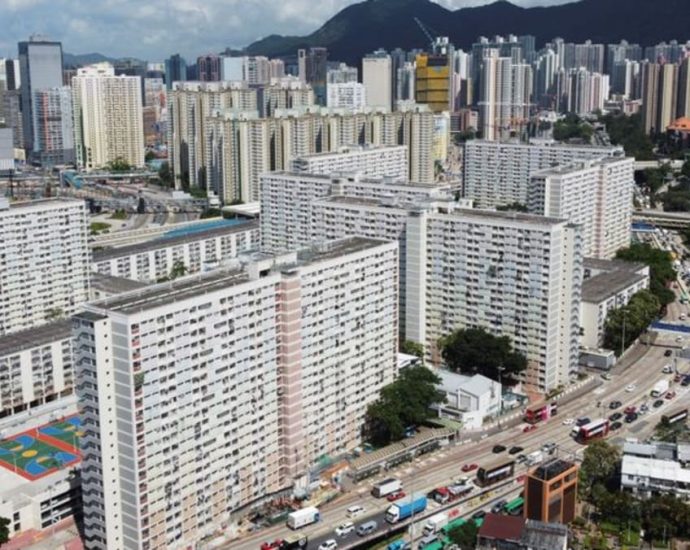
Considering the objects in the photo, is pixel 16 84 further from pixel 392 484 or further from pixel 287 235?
pixel 392 484

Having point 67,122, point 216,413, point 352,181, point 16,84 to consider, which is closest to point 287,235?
point 352,181

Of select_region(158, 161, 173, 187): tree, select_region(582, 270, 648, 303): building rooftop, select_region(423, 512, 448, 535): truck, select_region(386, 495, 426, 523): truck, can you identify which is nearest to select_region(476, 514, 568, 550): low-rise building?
select_region(423, 512, 448, 535): truck

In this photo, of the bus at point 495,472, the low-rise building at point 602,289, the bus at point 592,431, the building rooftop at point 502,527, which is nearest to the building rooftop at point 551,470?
the building rooftop at point 502,527

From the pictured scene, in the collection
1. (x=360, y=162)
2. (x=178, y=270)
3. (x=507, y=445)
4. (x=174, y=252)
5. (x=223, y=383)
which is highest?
(x=360, y=162)

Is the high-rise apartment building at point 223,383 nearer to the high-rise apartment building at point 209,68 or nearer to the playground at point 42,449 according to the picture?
the playground at point 42,449

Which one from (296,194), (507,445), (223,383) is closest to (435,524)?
(507,445)

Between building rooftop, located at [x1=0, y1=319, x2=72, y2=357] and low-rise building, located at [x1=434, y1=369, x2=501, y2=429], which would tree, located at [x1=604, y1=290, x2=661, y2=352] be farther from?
building rooftop, located at [x1=0, y1=319, x2=72, y2=357]

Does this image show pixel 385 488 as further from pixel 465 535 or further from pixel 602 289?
pixel 602 289
